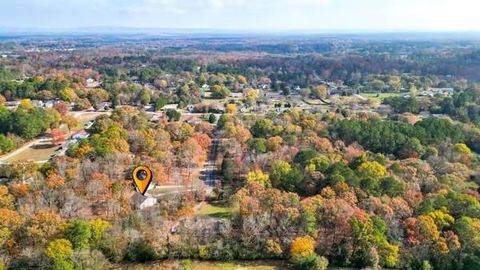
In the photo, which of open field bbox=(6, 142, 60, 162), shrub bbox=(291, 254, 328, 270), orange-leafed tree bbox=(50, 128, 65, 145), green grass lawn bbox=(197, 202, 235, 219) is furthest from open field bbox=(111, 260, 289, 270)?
orange-leafed tree bbox=(50, 128, 65, 145)

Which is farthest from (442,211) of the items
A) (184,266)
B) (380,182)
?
(184,266)

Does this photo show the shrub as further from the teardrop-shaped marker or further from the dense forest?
the teardrop-shaped marker

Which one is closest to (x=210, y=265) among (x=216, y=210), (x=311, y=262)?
(x=311, y=262)

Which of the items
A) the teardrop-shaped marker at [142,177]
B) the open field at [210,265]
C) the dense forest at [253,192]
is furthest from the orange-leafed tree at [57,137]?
the open field at [210,265]

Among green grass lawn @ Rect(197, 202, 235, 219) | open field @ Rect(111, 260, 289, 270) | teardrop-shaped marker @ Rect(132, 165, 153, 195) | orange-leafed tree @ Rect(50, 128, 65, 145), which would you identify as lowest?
open field @ Rect(111, 260, 289, 270)

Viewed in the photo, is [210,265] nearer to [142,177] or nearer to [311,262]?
[311,262]

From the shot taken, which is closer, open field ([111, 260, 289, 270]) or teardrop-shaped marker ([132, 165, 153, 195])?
open field ([111, 260, 289, 270])

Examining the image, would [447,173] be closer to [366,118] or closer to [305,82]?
[366,118]

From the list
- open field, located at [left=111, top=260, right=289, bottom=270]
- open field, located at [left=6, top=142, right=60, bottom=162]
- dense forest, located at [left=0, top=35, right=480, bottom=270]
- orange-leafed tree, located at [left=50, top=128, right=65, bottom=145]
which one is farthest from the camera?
orange-leafed tree, located at [left=50, top=128, right=65, bottom=145]
